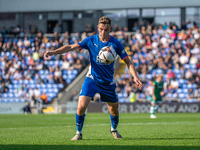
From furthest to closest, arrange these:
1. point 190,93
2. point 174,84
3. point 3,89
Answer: point 3,89 < point 174,84 < point 190,93

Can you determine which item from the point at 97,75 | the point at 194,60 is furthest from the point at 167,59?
the point at 97,75

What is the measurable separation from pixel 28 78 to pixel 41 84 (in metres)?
1.43

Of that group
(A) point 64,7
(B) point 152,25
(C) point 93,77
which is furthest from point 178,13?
(C) point 93,77

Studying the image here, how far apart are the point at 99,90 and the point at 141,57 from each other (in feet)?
69.0

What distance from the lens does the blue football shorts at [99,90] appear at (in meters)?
6.94

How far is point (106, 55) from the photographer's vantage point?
22.4ft

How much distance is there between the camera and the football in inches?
269

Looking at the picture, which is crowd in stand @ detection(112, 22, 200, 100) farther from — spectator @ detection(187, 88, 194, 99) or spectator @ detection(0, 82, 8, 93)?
spectator @ detection(0, 82, 8, 93)

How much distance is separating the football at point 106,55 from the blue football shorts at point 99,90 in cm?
49

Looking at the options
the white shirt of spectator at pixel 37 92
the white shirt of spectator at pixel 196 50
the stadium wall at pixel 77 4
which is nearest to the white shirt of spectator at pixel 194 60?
the white shirt of spectator at pixel 196 50

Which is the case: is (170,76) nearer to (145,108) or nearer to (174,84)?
(174,84)

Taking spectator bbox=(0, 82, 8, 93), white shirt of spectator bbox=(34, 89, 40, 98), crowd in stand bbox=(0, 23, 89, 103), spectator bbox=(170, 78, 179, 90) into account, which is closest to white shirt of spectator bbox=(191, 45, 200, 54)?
spectator bbox=(170, 78, 179, 90)

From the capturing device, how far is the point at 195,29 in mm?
29281

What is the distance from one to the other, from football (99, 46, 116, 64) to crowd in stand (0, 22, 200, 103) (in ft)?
60.7
